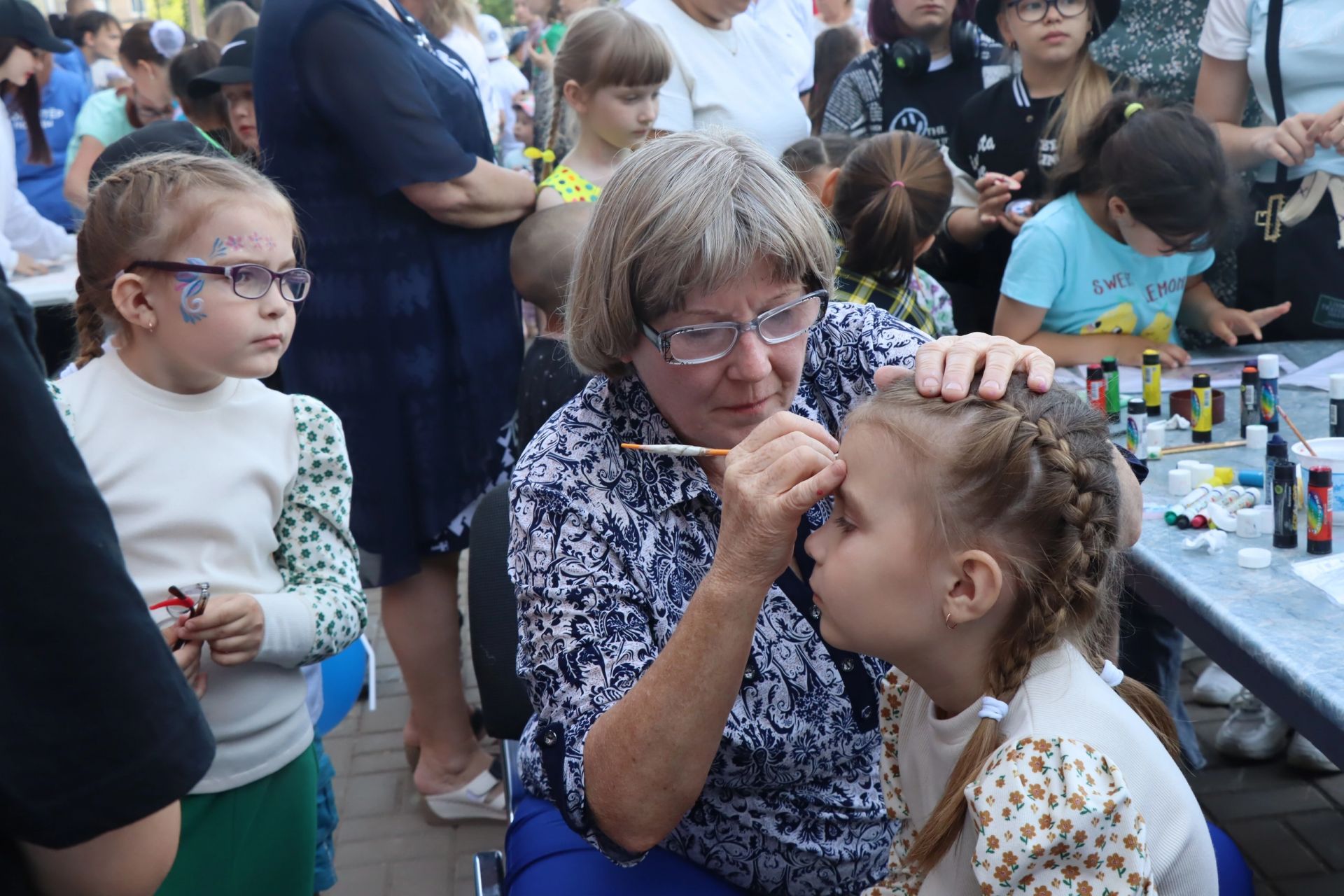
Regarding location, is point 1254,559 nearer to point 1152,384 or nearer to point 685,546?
point 1152,384

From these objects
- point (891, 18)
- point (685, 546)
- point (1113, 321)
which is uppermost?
point (891, 18)

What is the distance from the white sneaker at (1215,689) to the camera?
12.1ft

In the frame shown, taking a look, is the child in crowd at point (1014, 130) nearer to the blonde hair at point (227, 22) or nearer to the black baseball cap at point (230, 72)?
the black baseball cap at point (230, 72)

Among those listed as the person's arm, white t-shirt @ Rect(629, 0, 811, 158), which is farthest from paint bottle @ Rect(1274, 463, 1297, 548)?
the person's arm

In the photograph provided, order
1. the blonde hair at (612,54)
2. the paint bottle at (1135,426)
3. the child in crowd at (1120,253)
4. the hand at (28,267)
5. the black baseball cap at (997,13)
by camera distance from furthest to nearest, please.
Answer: the hand at (28,267)
the black baseball cap at (997,13)
the blonde hair at (612,54)
the child in crowd at (1120,253)
the paint bottle at (1135,426)

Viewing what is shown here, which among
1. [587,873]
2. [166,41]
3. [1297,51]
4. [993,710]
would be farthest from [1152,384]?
[166,41]

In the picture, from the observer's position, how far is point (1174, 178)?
3055 millimetres

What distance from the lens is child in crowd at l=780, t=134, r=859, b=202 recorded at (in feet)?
11.8

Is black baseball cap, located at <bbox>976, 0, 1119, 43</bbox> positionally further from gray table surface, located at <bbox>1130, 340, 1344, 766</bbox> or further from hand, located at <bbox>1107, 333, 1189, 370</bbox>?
gray table surface, located at <bbox>1130, 340, 1344, 766</bbox>

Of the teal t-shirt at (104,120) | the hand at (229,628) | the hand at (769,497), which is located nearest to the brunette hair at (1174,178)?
the hand at (769,497)

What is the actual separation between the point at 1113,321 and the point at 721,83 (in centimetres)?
159

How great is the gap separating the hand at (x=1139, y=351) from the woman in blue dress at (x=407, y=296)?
1.69 m

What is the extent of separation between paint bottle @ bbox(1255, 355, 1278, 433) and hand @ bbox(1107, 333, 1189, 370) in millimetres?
529

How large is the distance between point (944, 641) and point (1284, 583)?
0.88 metres
